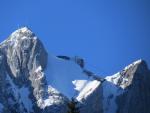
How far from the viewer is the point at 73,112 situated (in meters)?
110
